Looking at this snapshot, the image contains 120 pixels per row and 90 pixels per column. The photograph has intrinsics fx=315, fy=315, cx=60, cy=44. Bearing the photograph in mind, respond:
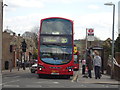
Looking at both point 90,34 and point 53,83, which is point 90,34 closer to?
point 90,34

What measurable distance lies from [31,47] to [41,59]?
74659 millimetres

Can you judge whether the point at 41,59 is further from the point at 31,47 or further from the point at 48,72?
the point at 31,47

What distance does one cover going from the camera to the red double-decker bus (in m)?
24.0

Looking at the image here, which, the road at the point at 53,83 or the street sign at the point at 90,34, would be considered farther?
the street sign at the point at 90,34

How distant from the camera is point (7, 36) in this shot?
5466cm

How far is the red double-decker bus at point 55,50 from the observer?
2400cm

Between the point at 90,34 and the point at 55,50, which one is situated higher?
the point at 90,34

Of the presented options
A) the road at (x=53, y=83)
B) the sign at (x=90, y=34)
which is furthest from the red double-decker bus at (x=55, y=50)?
the sign at (x=90, y=34)

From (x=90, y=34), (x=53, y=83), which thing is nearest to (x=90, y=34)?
(x=90, y=34)

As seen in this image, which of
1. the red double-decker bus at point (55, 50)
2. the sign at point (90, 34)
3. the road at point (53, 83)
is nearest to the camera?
the road at point (53, 83)

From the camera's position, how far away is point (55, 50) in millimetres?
24406

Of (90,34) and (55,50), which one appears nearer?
(55,50)

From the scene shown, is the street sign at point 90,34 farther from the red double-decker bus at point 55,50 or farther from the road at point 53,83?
the road at point 53,83

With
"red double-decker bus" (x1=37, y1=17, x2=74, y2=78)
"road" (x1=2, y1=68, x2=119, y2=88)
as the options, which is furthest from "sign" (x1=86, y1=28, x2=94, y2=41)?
"road" (x1=2, y1=68, x2=119, y2=88)
